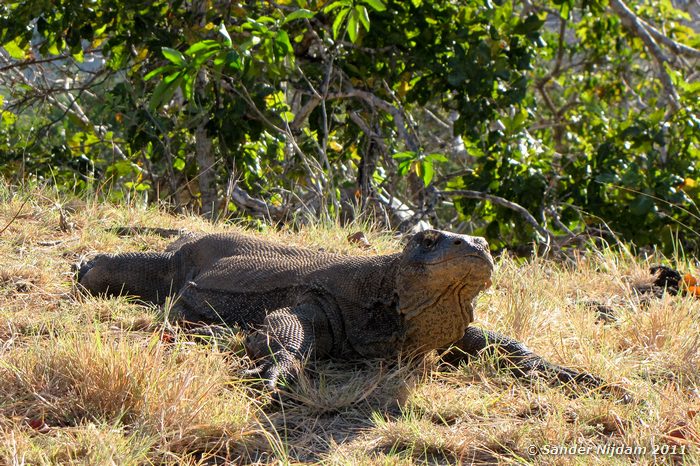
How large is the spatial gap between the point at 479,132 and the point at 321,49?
5.47ft

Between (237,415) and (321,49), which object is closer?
(237,415)

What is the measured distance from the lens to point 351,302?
420 centimetres

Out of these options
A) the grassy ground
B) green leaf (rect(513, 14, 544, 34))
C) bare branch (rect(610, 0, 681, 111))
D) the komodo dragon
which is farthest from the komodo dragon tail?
bare branch (rect(610, 0, 681, 111))

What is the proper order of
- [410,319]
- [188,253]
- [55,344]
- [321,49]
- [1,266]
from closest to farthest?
[55,344] → [410,319] → [1,266] → [188,253] → [321,49]

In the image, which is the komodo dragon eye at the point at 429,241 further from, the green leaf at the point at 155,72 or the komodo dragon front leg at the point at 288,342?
the green leaf at the point at 155,72

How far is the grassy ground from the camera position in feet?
9.90

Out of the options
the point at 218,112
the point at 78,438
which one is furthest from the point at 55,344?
the point at 218,112

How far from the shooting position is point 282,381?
365cm

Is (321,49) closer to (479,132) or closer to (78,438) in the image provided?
(479,132)

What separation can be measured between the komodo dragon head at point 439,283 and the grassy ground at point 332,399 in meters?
0.17

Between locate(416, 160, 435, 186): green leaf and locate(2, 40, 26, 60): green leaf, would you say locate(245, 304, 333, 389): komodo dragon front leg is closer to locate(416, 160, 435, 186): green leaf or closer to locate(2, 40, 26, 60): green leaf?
locate(416, 160, 435, 186): green leaf

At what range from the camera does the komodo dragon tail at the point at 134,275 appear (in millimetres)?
5156

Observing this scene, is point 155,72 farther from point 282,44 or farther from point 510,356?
point 510,356

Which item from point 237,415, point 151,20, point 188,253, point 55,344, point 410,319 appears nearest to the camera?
point 237,415
